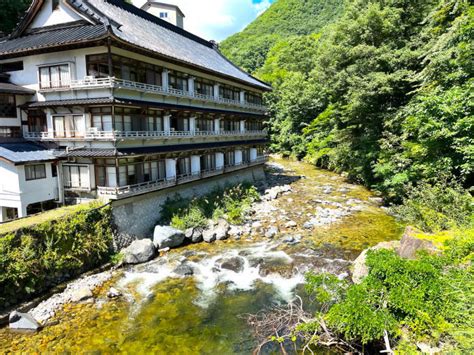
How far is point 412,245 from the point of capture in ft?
45.6

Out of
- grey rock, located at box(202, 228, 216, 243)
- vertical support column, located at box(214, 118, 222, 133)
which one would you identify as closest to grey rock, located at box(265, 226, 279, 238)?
grey rock, located at box(202, 228, 216, 243)

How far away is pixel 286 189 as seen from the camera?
121 feet

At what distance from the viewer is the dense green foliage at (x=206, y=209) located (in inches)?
922

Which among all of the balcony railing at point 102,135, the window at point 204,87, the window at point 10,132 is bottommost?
the balcony railing at point 102,135

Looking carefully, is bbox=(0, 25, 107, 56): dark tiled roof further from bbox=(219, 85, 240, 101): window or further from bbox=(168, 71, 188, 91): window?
bbox=(219, 85, 240, 101): window

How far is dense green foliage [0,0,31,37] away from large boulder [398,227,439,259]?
42113 mm

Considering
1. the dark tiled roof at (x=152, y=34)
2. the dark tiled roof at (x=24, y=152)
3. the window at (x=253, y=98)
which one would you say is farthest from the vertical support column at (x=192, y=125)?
the window at (x=253, y=98)

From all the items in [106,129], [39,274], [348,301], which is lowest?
[39,274]

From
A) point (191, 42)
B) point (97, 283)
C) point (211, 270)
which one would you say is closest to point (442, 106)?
point (211, 270)

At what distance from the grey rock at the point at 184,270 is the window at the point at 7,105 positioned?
16409mm

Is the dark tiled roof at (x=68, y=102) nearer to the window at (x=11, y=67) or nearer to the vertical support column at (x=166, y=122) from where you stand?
the window at (x=11, y=67)

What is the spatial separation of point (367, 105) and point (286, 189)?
12499 mm

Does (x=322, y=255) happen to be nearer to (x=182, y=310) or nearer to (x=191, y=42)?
(x=182, y=310)

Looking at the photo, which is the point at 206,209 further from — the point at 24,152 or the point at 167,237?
the point at 24,152
